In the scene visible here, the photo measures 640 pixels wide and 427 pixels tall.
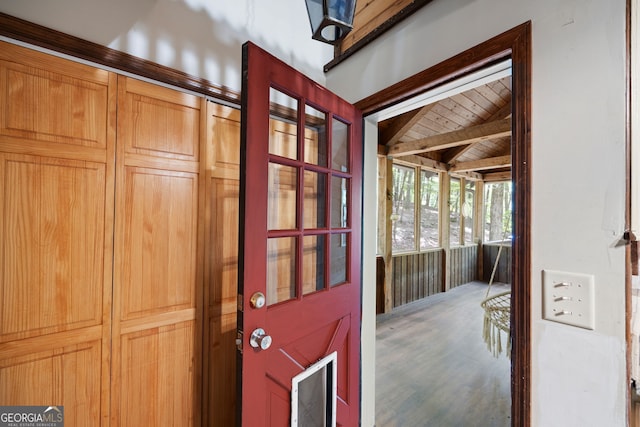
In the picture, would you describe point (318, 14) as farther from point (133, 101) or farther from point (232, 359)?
point (232, 359)

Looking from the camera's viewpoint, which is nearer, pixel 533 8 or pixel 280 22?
pixel 533 8

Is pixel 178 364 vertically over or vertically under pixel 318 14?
under

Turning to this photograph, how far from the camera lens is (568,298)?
0.82m

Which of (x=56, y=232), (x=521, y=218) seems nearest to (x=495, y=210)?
(x=521, y=218)

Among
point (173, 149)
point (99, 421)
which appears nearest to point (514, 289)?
point (173, 149)

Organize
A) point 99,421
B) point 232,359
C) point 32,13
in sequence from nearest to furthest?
point 32,13 → point 99,421 → point 232,359

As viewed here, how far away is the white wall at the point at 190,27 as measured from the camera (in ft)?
3.51

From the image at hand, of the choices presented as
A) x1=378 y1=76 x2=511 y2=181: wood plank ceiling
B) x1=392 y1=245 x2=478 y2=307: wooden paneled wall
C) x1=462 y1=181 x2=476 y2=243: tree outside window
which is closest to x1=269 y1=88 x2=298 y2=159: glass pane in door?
x1=378 y1=76 x2=511 y2=181: wood plank ceiling

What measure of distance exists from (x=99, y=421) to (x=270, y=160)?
125 cm

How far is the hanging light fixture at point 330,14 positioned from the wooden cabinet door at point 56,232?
0.88 metres

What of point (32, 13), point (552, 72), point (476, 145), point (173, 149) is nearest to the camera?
point (552, 72)

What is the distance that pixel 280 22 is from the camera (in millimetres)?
1660

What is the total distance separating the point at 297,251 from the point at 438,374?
2.12 metres

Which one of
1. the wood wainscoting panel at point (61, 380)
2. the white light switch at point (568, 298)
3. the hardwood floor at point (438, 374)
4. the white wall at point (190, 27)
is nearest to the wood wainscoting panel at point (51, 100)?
the white wall at point (190, 27)
